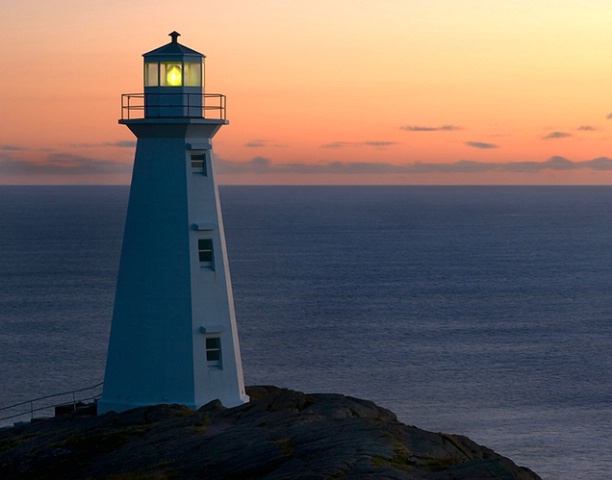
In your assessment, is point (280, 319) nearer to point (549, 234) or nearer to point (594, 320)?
point (594, 320)

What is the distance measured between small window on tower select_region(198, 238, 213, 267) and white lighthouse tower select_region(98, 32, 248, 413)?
0.08 ft

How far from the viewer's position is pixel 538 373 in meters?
62.6

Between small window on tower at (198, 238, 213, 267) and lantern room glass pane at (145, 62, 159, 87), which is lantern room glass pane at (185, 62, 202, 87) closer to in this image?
lantern room glass pane at (145, 62, 159, 87)

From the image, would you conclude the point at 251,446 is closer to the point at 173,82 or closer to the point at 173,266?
the point at 173,266

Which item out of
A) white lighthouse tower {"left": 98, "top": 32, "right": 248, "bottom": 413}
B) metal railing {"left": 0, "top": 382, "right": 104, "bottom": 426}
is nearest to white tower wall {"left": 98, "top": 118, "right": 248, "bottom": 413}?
white lighthouse tower {"left": 98, "top": 32, "right": 248, "bottom": 413}

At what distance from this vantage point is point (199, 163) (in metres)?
27.1

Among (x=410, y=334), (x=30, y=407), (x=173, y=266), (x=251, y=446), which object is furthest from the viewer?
(x=410, y=334)

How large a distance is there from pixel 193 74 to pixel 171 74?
1.78ft

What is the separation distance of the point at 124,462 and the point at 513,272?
102577 millimetres

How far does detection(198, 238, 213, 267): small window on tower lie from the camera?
88.6 ft

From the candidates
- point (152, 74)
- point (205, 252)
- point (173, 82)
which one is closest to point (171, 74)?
point (173, 82)

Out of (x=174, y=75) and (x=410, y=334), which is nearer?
(x=174, y=75)

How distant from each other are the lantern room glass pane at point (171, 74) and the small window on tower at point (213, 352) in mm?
6352

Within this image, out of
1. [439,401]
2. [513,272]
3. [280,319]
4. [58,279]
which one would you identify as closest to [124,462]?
[439,401]
